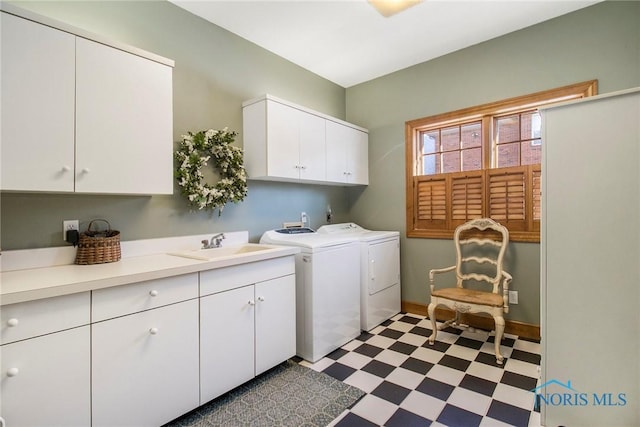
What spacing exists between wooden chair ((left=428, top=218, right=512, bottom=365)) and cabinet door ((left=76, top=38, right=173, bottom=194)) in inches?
92.8

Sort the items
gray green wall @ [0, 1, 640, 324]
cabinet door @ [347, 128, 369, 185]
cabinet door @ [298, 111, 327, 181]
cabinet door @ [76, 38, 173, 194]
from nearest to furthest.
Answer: cabinet door @ [76, 38, 173, 194] < gray green wall @ [0, 1, 640, 324] < cabinet door @ [298, 111, 327, 181] < cabinet door @ [347, 128, 369, 185]

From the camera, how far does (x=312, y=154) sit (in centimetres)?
297

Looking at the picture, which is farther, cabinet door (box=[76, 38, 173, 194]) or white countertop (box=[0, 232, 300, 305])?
cabinet door (box=[76, 38, 173, 194])

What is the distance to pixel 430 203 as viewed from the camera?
3287 millimetres

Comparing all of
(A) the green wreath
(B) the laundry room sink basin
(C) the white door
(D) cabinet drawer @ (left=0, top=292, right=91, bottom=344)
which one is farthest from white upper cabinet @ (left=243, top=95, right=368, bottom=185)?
(C) the white door

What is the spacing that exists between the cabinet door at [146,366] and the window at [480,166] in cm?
253

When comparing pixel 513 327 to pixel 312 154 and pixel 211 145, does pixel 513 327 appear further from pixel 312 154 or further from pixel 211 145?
pixel 211 145

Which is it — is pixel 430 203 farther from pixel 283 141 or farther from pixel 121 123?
pixel 121 123

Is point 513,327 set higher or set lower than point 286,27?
lower

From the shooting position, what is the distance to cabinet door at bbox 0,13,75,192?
1377 millimetres

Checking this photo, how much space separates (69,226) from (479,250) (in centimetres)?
324

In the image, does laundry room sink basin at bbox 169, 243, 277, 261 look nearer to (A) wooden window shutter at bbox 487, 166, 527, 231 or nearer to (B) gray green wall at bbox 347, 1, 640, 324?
(B) gray green wall at bbox 347, 1, 640, 324

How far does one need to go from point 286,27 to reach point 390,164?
1790 mm

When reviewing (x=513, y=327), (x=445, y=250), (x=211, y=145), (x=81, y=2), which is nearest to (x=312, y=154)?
(x=211, y=145)
